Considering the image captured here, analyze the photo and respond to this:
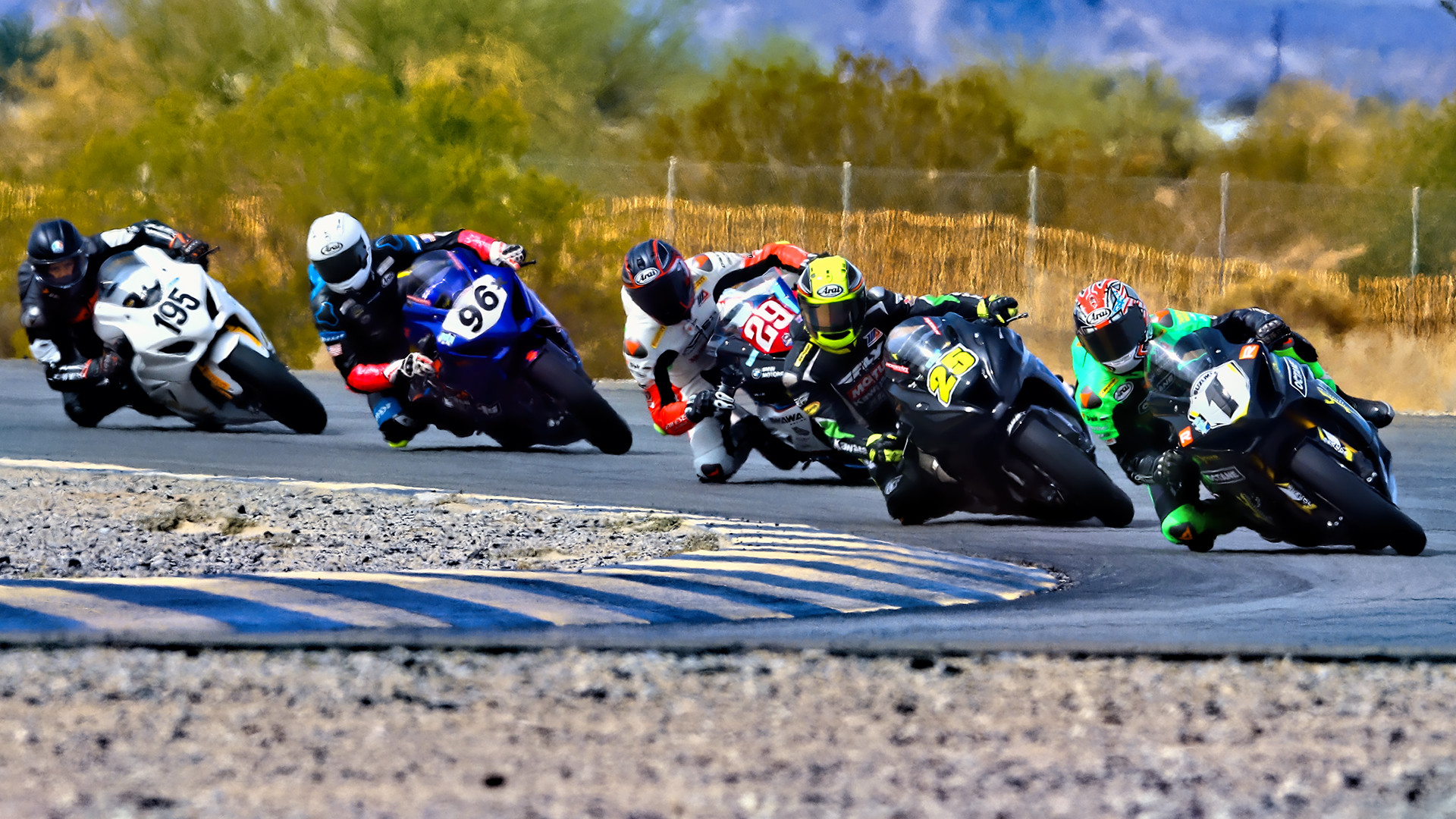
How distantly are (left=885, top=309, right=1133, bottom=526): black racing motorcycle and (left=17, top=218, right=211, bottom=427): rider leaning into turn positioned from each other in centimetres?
736

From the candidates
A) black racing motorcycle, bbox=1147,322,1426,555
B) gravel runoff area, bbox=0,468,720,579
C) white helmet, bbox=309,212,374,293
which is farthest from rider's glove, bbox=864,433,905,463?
white helmet, bbox=309,212,374,293

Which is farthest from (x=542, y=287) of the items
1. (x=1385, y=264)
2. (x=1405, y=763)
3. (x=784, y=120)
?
(x=1405, y=763)

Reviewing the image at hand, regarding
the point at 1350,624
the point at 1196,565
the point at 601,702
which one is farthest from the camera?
the point at 1196,565

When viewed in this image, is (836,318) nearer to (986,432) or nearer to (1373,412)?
(986,432)

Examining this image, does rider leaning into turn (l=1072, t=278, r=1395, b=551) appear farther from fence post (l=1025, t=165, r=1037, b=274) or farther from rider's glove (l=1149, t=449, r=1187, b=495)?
fence post (l=1025, t=165, r=1037, b=274)

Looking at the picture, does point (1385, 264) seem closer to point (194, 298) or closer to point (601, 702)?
point (194, 298)

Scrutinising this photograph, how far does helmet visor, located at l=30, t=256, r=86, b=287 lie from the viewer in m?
14.3

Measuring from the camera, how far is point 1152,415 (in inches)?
409

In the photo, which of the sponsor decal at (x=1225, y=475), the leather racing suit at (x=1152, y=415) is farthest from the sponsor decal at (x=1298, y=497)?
the leather racing suit at (x=1152, y=415)

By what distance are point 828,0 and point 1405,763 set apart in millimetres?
172620

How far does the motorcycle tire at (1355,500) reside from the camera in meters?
8.58

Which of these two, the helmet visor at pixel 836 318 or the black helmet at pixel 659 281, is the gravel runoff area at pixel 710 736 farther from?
the black helmet at pixel 659 281

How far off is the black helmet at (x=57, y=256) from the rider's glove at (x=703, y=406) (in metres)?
5.55

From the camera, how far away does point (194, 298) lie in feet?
47.4
